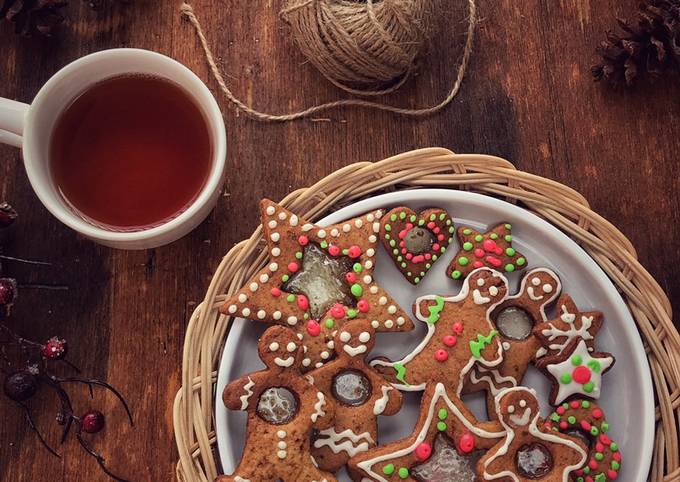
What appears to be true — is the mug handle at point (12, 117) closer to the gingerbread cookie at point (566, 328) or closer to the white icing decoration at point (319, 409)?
the white icing decoration at point (319, 409)

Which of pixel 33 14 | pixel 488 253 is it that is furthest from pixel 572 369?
pixel 33 14

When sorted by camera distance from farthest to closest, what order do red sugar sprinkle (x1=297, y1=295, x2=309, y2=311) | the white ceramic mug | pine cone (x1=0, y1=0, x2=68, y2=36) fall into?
pine cone (x1=0, y1=0, x2=68, y2=36) → red sugar sprinkle (x1=297, y1=295, x2=309, y2=311) → the white ceramic mug

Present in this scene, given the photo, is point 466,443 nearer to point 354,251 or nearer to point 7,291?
point 354,251

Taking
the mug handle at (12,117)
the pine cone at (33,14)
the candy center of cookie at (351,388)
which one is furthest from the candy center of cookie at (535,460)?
the pine cone at (33,14)

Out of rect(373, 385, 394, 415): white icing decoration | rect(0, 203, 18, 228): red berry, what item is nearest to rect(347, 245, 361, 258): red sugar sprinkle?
rect(373, 385, 394, 415): white icing decoration

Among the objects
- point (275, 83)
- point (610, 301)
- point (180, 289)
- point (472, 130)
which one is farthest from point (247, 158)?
point (610, 301)

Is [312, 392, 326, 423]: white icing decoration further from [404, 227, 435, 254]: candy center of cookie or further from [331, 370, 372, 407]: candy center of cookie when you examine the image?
[404, 227, 435, 254]: candy center of cookie

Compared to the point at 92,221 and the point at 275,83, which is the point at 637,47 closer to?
the point at 275,83
